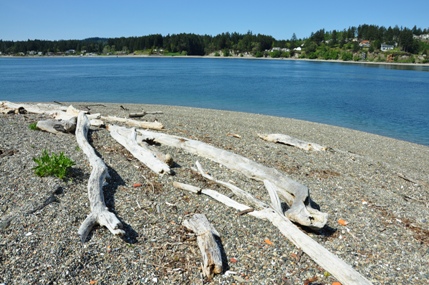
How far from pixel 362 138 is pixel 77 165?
18.9 m

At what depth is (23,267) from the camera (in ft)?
18.5

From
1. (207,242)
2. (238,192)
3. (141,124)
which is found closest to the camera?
(207,242)

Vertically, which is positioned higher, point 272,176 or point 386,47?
point 386,47

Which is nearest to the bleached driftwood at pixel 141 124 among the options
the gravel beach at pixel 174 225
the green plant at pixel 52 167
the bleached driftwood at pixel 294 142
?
the gravel beach at pixel 174 225

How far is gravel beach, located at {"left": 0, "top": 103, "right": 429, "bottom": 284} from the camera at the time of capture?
5961mm

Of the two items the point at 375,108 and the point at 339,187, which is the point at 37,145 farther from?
the point at 375,108

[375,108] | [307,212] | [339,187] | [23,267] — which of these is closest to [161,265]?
[23,267]

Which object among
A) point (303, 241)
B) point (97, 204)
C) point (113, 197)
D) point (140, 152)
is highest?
point (140, 152)

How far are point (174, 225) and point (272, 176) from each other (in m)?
3.73

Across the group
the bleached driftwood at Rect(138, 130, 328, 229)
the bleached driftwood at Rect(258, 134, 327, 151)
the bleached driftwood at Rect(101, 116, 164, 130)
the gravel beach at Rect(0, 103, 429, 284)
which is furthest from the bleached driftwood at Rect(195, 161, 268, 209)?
→ the bleached driftwood at Rect(258, 134, 327, 151)

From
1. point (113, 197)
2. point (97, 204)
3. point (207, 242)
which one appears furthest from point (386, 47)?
point (97, 204)

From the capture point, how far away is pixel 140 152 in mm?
10953

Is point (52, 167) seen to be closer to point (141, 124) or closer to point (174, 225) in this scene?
point (174, 225)

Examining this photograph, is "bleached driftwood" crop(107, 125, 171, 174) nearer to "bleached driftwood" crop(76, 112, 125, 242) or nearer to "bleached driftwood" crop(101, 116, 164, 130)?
"bleached driftwood" crop(76, 112, 125, 242)
